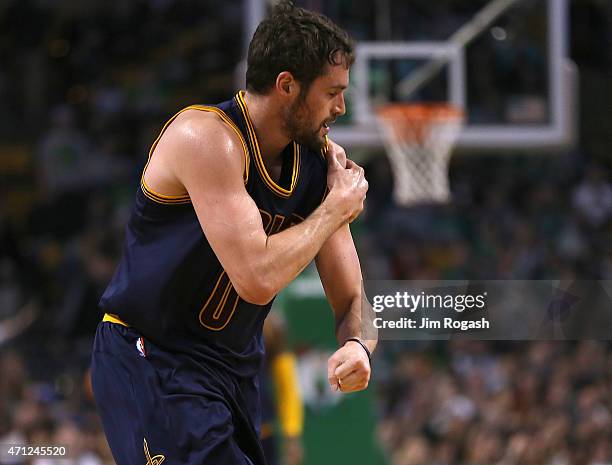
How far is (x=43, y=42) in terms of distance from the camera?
13.7 metres

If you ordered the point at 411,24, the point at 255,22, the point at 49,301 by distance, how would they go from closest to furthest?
the point at 255,22, the point at 411,24, the point at 49,301

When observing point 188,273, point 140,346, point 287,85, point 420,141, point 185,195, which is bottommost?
point 420,141

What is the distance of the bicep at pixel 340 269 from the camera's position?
3.55 meters

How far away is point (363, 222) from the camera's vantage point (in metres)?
11.9

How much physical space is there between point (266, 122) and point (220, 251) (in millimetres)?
470

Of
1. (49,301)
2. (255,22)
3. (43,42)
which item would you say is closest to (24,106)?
(43,42)

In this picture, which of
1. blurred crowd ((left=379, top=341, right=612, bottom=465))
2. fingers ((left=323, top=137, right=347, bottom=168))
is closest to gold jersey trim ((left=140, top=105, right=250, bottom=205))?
fingers ((left=323, top=137, right=347, bottom=168))

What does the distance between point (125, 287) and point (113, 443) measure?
0.49m

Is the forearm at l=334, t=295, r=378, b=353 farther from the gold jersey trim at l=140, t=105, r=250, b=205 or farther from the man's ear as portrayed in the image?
the man's ear

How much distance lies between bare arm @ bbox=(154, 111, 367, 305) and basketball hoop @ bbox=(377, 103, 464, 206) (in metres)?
4.31

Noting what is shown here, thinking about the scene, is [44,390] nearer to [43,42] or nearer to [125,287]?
[43,42]

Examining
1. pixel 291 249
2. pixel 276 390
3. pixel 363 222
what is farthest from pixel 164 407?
pixel 363 222

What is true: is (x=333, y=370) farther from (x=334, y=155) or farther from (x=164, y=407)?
(x=334, y=155)

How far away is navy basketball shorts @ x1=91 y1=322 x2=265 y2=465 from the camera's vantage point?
124 inches
